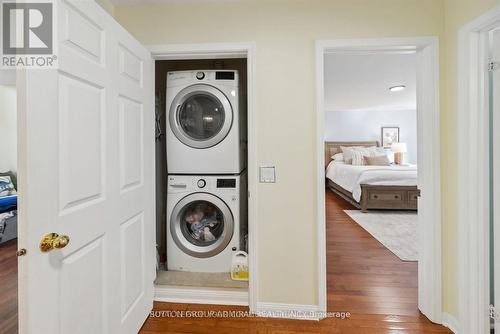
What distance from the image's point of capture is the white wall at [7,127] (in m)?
3.51

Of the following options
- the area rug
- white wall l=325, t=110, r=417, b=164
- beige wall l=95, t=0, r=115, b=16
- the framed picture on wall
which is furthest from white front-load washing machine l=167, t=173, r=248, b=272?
the framed picture on wall

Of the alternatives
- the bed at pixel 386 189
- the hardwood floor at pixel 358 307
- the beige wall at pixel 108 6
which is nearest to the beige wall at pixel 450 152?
the hardwood floor at pixel 358 307

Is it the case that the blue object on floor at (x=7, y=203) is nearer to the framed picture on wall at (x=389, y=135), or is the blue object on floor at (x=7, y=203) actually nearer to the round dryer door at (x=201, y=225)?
the round dryer door at (x=201, y=225)

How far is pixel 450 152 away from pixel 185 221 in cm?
212

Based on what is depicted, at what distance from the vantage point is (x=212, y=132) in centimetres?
220

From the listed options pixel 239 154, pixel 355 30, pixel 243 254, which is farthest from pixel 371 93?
pixel 243 254

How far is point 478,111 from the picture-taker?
1.46 metres

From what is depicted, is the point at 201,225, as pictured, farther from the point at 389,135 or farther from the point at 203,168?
the point at 389,135

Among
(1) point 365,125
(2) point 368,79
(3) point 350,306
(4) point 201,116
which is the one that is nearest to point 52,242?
(4) point 201,116

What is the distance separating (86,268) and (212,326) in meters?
0.98

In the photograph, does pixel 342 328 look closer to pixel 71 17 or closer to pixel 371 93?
pixel 71 17

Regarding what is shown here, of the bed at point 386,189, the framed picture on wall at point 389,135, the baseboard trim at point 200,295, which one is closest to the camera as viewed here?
the baseboard trim at point 200,295

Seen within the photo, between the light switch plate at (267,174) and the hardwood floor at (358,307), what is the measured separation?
39.0 inches

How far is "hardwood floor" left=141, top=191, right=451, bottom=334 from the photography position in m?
1.67
